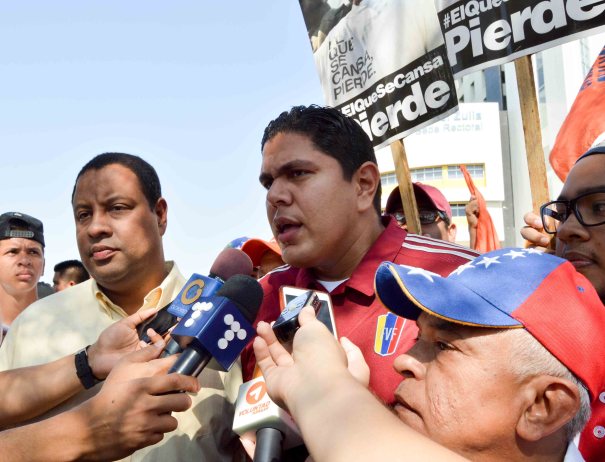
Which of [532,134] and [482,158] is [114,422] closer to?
[532,134]

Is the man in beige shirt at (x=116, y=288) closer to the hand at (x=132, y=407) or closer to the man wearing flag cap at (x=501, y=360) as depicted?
the hand at (x=132, y=407)

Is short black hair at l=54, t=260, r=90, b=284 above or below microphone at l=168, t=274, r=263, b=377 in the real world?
below

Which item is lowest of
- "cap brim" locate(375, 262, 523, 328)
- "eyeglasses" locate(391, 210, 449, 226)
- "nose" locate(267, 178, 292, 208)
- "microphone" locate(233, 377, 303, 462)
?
"eyeglasses" locate(391, 210, 449, 226)

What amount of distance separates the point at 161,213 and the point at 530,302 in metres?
1.94

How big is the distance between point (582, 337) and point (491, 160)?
2872cm

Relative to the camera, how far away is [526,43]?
11.3ft

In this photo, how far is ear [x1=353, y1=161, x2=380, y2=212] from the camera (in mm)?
2834

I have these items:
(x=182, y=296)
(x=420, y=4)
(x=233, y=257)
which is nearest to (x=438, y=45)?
(x=420, y=4)

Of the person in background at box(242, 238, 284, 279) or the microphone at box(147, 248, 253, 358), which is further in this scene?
the person in background at box(242, 238, 284, 279)

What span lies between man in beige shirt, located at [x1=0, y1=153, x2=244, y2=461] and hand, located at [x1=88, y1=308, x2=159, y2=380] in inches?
9.5

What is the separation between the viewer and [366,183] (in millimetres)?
2887

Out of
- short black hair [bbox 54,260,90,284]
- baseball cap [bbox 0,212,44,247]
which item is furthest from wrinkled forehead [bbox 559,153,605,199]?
short black hair [bbox 54,260,90,284]

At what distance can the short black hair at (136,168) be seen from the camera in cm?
279

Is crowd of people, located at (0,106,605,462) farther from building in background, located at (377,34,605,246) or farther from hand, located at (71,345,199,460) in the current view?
building in background, located at (377,34,605,246)
